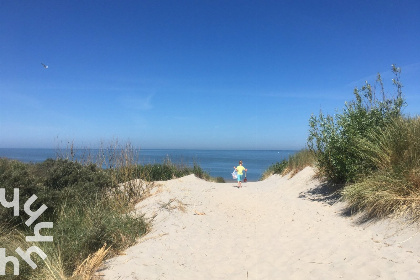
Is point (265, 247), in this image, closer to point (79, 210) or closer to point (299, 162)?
point (79, 210)

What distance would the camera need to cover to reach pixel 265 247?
6.22 m

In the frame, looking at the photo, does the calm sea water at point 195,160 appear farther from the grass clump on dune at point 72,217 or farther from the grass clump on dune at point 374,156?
the grass clump on dune at point 374,156

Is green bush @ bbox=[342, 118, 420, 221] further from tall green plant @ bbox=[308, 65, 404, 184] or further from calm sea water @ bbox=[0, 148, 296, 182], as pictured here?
calm sea water @ bbox=[0, 148, 296, 182]

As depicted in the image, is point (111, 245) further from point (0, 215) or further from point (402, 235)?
point (402, 235)

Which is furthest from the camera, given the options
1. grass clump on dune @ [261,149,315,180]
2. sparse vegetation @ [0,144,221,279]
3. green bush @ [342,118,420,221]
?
grass clump on dune @ [261,149,315,180]

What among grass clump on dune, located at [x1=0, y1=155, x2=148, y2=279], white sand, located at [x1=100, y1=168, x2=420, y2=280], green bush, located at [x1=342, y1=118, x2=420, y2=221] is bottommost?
white sand, located at [x1=100, y1=168, x2=420, y2=280]

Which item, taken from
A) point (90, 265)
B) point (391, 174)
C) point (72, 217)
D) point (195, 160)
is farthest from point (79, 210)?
point (195, 160)

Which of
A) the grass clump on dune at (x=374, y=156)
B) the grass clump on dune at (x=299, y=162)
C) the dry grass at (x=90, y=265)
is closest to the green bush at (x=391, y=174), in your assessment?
the grass clump on dune at (x=374, y=156)

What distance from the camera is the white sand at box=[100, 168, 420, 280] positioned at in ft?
15.8

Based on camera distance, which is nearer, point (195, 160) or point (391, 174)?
point (391, 174)

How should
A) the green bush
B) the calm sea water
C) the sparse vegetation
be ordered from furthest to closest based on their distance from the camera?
the calm sea water → the green bush → the sparse vegetation

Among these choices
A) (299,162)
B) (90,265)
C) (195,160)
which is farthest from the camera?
(195,160)

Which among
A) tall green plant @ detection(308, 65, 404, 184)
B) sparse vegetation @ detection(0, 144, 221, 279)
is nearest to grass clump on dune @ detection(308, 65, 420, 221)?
tall green plant @ detection(308, 65, 404, 184)

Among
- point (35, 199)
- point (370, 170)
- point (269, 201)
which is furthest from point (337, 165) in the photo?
point (35, 199)
